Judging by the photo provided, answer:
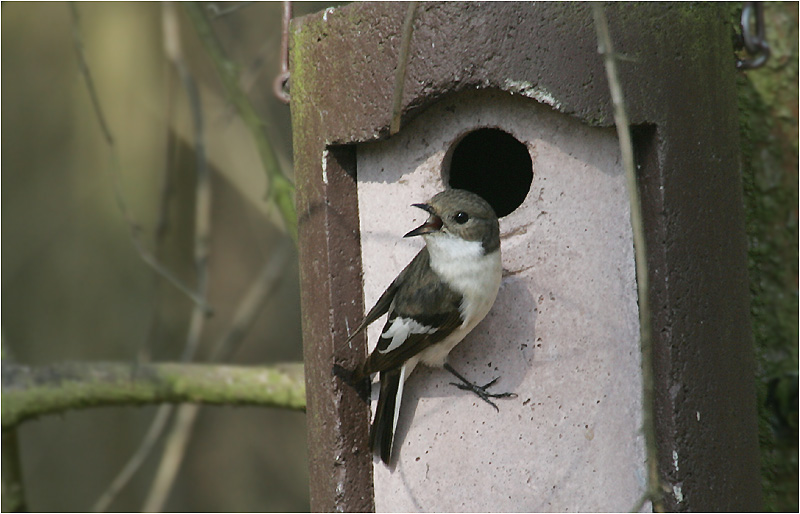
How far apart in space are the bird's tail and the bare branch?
875mm

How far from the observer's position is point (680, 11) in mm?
2529

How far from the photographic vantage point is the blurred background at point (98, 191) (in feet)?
18.4

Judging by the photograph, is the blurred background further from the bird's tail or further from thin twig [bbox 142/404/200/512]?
the bird's tail

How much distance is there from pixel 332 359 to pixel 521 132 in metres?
0.84

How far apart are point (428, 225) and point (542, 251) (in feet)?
1.05

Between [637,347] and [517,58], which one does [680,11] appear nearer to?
[517,58]

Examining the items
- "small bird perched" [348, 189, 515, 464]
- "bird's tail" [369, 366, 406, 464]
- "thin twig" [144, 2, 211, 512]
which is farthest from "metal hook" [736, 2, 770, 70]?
"thin twig" [144, 2, 211, 512]

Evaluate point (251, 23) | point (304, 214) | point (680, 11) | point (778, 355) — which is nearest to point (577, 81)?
point (680, 11)

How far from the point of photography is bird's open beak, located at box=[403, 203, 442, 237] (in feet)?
8.57

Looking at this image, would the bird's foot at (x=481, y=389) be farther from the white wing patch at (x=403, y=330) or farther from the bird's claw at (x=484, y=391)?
the white wing patch at (x=403, y=330)

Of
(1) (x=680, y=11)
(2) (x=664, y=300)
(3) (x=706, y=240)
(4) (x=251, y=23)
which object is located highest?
(4) (x=251, y=23)

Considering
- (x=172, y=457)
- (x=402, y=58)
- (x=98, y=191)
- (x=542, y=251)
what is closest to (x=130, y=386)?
(x=172, y=457)

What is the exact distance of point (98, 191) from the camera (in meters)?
5.74

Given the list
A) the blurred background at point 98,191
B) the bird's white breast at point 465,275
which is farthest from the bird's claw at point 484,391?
the blurred background at point 98,191
